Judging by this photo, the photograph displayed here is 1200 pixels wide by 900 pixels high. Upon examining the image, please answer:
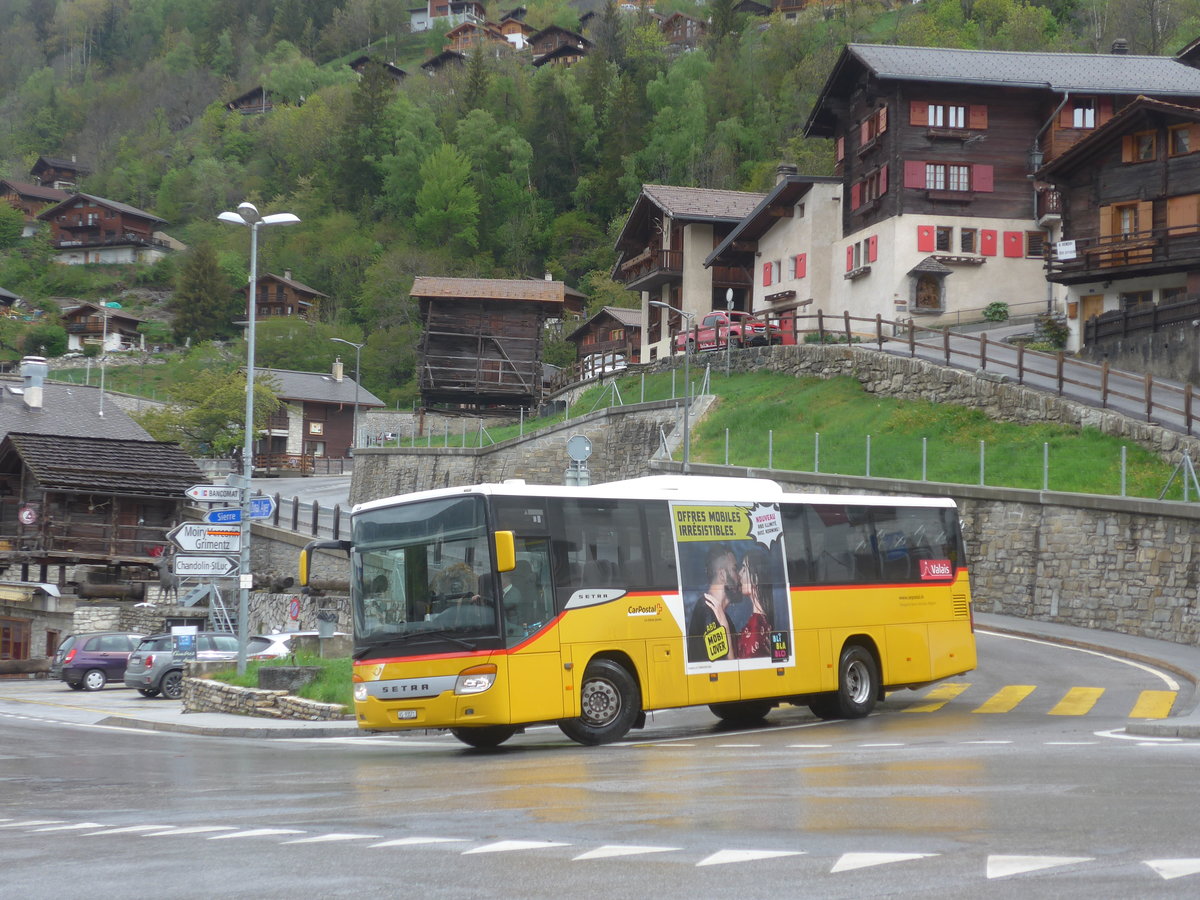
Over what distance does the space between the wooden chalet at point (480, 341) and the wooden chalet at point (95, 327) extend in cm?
4361

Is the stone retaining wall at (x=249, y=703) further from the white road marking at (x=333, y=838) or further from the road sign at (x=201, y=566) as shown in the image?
the white road marking at (x=333, y=838)

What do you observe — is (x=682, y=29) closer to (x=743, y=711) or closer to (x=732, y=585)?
(x=743, y=711)

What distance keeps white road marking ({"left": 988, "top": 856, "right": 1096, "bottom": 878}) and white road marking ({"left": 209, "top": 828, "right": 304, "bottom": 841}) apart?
14.8 feet

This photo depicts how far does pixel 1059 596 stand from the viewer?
97.2 ft

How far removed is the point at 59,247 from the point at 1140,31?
10609 cm

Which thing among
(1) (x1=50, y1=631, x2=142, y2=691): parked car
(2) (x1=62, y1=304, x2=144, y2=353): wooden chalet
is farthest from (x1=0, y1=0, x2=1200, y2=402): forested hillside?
(1) (x1=50, y1=631, x2=142, y2=691): parked car

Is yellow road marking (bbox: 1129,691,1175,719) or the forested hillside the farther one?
the forested hillside

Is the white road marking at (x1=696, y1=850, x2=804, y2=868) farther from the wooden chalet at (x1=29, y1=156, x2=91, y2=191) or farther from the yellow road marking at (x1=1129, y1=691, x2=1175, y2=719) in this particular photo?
the wooden chalet at (x1=29, y1=156, x2=91, y2=191)

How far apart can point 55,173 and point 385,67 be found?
5344 cm

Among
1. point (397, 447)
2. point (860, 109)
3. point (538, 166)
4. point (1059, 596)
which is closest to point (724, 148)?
point (538, 166)

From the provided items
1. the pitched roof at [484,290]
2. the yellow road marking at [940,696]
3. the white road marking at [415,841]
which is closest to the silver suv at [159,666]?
the yellow road marking at [940,696]

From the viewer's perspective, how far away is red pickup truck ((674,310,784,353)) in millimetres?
54875

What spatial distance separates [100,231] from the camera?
138375 millimetres

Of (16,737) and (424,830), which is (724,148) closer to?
(16,737)
